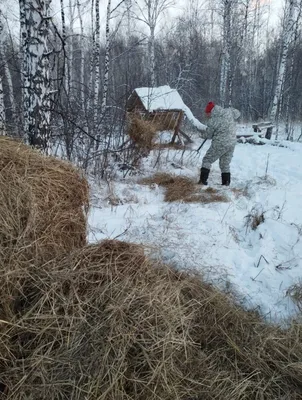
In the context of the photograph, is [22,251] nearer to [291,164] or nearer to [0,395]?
[0,395]

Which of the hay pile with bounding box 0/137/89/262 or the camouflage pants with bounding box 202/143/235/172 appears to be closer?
the hay pile with bounding box 0/137/89/262

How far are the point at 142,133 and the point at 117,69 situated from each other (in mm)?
17301

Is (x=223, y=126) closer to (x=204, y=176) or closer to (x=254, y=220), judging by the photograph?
(x=204, y=176)

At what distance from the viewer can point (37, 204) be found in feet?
7.04

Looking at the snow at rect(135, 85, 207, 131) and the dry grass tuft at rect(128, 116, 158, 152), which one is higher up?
the snow at rect(135, 85, 207, 131)

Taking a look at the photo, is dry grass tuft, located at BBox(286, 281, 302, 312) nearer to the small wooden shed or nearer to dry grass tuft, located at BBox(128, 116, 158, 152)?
dry grass tuft, located at BBox(128, 116, 158, 152)

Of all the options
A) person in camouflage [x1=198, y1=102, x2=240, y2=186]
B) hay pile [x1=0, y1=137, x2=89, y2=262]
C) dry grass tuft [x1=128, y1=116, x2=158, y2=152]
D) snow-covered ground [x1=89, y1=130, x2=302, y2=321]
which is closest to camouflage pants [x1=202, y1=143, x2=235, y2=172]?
person in camouflage [x1=198, y1=102, x2=240, y2=186]

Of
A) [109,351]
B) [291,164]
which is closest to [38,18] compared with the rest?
[109,351]

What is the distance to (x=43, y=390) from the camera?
1566mm

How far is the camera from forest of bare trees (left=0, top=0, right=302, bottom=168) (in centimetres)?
354

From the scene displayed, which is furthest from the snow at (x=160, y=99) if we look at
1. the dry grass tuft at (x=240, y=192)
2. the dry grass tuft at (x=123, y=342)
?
the dry grass tuft at (x=123, y=342)

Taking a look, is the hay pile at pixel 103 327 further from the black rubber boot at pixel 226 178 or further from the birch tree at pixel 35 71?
the black rubber boot at pixel 226 178

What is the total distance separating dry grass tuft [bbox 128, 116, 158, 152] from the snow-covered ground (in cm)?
96

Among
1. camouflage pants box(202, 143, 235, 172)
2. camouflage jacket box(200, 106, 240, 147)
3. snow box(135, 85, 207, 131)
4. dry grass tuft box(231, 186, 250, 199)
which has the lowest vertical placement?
dry grass tuft box(231, 186, 250, 199)
